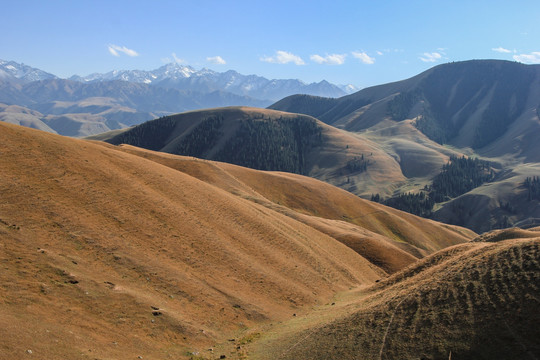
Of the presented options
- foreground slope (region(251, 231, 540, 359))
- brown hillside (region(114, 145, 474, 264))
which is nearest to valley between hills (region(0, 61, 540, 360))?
foreground slope (region(251, 231, 540, 359))

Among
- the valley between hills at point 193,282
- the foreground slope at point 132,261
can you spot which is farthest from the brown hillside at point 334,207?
the valley between hills at point 193,282

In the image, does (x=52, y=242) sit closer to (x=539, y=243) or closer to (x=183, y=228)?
(x=183, y=228)

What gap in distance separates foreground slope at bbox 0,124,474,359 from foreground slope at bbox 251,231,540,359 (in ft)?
22.9

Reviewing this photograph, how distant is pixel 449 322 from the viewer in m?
23.4

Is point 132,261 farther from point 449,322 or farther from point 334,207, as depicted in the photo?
point 334,207

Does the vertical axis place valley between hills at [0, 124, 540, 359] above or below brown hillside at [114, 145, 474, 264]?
above

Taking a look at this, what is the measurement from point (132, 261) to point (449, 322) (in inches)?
981

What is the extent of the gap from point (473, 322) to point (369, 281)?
112ft

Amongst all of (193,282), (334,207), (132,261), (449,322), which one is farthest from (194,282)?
(334,207)

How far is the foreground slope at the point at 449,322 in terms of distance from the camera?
21.2m

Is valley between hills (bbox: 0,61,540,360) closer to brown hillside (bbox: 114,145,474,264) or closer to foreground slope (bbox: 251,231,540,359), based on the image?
foreground slope (bbox: 251,231,540,359)

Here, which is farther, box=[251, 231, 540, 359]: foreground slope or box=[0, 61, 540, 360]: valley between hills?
box=[0, 61, 540, 360]: valley between hills

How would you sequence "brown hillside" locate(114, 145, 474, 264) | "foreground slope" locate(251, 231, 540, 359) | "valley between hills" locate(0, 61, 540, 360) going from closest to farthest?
"foreground slope" locate(251, 231, 540, 359) → "valley between hills" locate(0, 61, 540, 360) → "brown hillside" locate(114, 145, 474, 264)

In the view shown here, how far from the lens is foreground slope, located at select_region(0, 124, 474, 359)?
2461 centimetres
